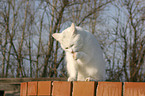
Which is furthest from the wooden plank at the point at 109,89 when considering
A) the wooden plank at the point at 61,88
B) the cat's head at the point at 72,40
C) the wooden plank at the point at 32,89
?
the wooden plank at the point at 32,89

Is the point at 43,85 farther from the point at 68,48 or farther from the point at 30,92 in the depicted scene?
the point at 68,48

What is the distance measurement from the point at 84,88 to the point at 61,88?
23cm

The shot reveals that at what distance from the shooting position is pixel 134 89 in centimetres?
131

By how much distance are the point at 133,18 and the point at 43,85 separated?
10.5 feet

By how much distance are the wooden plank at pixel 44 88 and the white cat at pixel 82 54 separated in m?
0.35

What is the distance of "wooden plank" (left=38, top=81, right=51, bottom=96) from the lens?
1.81 m

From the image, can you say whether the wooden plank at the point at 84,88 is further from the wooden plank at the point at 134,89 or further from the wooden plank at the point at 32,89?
the wooden plank at the point at 32,89

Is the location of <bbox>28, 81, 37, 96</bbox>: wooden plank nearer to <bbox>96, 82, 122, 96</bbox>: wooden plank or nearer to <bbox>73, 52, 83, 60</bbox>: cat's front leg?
<bbox>73, 52, 83, 60</bbox>: cat's front leg

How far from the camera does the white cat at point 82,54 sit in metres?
2.03

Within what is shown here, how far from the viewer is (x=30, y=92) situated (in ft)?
6.91

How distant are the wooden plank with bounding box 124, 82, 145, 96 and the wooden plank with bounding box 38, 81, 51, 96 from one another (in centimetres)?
75

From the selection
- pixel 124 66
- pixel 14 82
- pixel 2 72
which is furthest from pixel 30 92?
pixel 124 66

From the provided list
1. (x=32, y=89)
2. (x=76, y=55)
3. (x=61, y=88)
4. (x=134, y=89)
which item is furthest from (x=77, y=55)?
(x=134, y=89)

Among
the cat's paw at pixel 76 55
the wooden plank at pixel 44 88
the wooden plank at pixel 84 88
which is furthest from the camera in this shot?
the cat's paw at pixel 76 55
